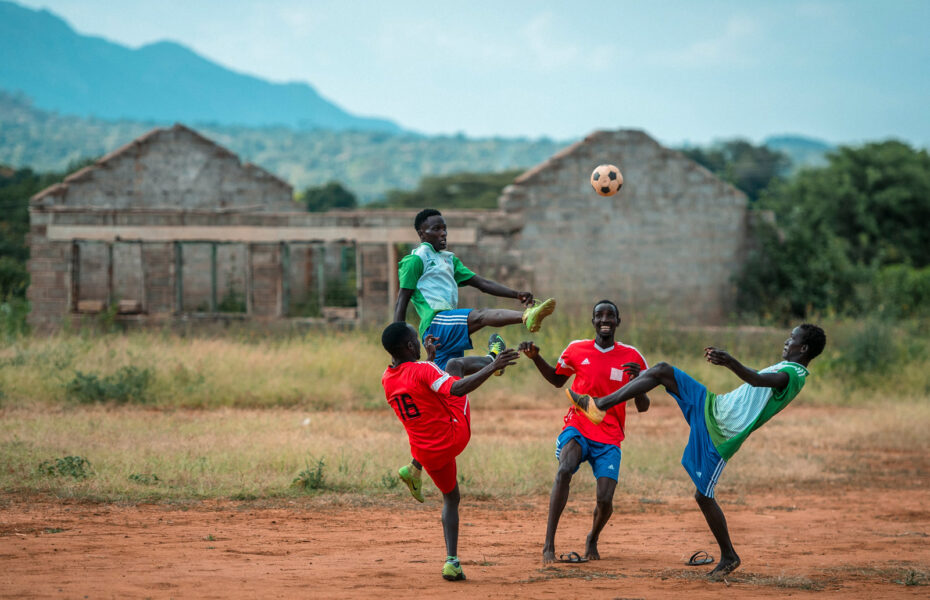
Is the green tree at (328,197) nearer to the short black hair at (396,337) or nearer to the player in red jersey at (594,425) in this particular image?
the player in red jersey at (594,425)

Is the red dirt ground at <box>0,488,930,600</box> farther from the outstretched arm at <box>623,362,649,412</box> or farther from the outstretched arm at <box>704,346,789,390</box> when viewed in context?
the outstretched arm at <box>704,346,789,390</box>

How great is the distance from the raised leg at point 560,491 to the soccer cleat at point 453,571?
2.49 ft

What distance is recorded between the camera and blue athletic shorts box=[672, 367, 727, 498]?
6039 millimetres

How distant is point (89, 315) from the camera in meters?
18.4

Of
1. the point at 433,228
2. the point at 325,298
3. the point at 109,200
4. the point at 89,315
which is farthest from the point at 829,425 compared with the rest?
the point at 109,200

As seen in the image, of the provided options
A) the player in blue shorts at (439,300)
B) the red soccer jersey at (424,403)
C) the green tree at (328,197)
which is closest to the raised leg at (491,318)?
the player in blue shorts at (439,300)

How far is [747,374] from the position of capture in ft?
18.8

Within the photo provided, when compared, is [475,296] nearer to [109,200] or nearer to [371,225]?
[371,225]

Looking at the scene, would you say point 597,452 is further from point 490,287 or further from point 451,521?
point 490,287

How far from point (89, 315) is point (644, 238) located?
33.8 feet

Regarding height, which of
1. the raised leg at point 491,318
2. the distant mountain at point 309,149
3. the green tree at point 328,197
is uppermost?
the distant mountain at point 309,149

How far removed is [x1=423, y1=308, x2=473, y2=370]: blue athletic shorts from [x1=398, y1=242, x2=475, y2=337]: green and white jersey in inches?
3.2

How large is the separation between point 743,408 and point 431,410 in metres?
1.84

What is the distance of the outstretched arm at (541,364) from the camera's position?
5789 millimetres
